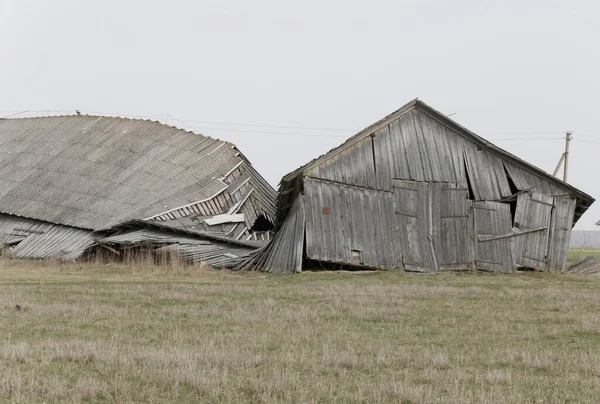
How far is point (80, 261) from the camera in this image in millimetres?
33125

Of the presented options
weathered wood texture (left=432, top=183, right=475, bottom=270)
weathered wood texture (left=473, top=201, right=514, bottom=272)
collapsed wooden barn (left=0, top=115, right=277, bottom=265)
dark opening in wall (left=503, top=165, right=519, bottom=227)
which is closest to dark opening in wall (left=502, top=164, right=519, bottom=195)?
dark opening in wall (left=503, top=165, right=519, bottom=227)

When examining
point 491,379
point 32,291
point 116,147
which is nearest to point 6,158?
point 116,147

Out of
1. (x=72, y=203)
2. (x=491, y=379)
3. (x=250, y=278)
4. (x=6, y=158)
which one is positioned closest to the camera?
(x=491, y=379)

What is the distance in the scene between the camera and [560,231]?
33094mm

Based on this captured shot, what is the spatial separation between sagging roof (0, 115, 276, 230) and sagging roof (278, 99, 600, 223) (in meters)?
5.22

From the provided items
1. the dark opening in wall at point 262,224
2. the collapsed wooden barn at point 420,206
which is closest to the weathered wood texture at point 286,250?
the collapsed wooden barn at point 420,206

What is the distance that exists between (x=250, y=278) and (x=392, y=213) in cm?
592

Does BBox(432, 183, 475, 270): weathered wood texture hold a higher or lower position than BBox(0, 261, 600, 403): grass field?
higher

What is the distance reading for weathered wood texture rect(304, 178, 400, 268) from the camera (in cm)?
2934

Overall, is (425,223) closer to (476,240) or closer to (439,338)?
(476,240)

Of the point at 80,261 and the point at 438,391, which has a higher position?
the point at 80,261

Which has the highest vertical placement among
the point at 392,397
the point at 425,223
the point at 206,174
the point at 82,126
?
the point at 82,126

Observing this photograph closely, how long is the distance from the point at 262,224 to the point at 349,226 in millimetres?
10697

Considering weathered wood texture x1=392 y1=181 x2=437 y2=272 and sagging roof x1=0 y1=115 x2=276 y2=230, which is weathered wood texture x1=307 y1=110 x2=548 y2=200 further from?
sagging roof x1=0 y1=115 x2=276 y2=230
